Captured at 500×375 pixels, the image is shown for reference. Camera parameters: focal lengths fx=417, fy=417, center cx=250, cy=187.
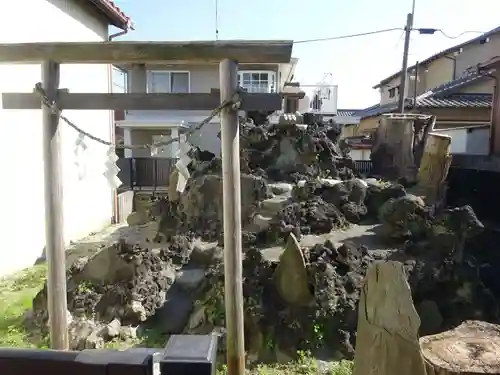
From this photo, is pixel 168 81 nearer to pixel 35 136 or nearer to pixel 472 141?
pixel 35 136

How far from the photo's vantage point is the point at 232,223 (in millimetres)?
3695

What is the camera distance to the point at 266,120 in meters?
11.9

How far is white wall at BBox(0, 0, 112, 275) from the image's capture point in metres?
7.51

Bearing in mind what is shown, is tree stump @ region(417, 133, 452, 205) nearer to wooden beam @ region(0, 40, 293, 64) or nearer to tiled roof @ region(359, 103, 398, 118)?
wooden beam @ region(0, 40, 293, 64)

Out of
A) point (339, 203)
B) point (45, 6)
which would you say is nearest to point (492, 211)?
point (339, 203)

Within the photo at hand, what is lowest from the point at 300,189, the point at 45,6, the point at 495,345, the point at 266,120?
the point at 495,345

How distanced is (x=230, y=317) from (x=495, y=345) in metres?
2.22

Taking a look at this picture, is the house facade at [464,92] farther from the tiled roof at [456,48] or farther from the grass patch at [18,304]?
the grass patch at [18,304]

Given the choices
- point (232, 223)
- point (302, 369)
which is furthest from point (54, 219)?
point (302, 369)

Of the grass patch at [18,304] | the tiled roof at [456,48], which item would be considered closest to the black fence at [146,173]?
the grass patch at [18,304]

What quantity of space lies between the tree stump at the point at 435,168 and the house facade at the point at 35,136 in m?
7.49

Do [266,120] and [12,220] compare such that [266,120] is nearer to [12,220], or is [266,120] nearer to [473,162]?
[473,162]

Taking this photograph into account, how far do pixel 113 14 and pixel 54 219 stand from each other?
8918 mm

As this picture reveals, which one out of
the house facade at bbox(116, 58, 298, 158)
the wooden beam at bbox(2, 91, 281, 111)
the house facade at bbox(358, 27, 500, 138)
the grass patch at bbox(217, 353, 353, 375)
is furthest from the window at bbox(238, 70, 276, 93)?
the wooden beam at bbox(2, 91, 281, 111)
